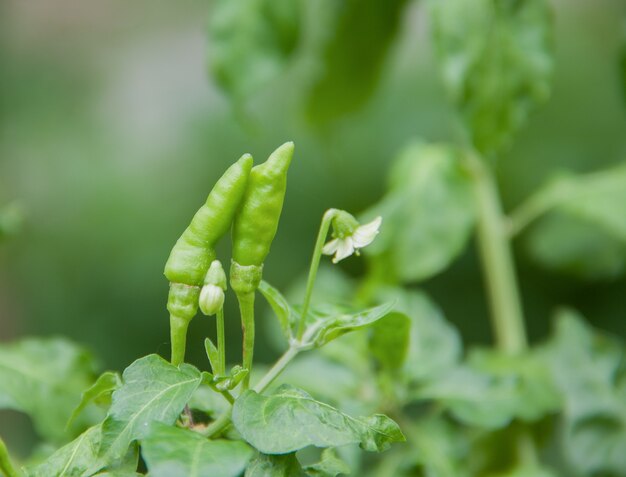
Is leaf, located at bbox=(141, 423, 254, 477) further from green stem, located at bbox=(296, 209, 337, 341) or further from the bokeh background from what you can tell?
the bokeh background

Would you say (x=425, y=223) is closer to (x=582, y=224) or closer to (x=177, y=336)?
(x=582, y=224)

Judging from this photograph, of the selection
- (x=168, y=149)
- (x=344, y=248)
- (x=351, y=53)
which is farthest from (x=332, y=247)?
(x=168, y=149)

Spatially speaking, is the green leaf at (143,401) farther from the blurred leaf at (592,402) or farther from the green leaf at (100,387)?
the blurred leaf at (592,402)

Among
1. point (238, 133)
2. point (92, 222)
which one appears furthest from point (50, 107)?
point (238, 133)

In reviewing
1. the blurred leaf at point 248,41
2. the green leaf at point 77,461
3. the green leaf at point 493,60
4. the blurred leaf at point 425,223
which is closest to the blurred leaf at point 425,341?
the blurred leaf at point 425,223

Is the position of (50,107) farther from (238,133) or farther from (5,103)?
(238,133)

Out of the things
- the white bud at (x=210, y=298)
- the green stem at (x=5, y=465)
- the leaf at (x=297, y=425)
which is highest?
the white bud at (x=210, y=298)
